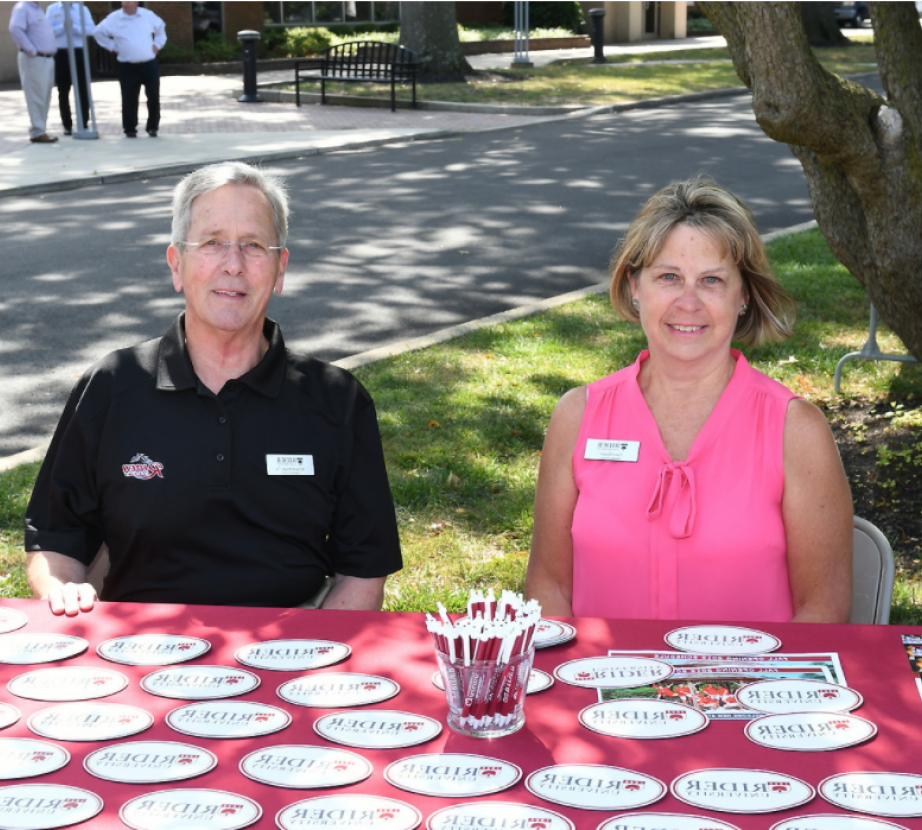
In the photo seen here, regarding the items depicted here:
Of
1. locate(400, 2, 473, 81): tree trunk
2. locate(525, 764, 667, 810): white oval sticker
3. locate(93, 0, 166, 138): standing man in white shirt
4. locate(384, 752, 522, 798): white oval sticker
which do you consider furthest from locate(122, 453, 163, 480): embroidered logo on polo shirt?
locate(400, 2, 473, 81): tree trunk

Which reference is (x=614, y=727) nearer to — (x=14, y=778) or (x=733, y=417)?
(x=14, y=778)

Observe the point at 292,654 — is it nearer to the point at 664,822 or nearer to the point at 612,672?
the point at 612,672

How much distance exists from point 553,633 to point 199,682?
707 millimetres

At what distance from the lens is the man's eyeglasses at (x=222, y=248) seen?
3.30 meters

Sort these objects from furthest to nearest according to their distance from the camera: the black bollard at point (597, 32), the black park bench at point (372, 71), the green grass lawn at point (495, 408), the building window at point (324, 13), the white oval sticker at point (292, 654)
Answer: the building window at point (324, 13), the black bollard at point (597, 32), the black park bench at point (372, 71), the green grass lawn at point (495, 408), the white oval sticker at point (292, 654)

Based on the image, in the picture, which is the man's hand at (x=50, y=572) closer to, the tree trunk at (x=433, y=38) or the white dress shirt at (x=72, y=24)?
the white dress shirt at (x=72, y=24)

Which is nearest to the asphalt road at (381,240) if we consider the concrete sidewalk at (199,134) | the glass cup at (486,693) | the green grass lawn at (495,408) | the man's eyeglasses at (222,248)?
the concrete sidewalk at (199,134)

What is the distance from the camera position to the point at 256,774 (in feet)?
6.50

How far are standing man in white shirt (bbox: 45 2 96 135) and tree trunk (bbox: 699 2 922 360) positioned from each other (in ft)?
48.9

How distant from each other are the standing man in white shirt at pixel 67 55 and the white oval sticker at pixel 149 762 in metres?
17.4

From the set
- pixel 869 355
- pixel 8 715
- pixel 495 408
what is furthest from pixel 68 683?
pixel 869 355

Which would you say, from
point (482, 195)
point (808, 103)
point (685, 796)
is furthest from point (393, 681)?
point (482, 195)

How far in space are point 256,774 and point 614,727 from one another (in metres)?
0.61

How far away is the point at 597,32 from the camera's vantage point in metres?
31.5
